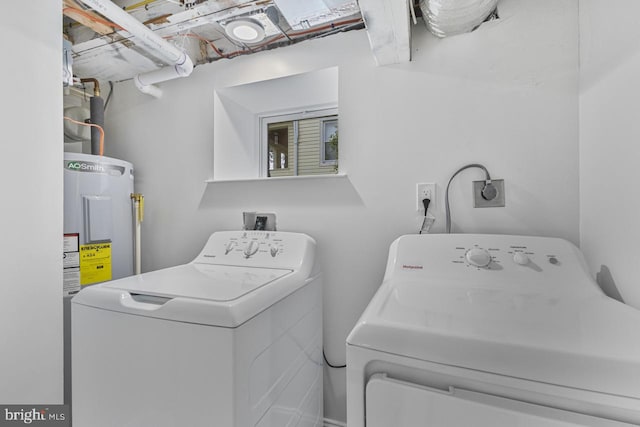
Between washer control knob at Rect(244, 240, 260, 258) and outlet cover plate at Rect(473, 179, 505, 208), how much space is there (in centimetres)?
101

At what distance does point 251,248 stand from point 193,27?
116cm

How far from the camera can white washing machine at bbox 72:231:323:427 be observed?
0.77 meters

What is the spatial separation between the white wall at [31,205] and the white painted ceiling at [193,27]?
0.38 meters

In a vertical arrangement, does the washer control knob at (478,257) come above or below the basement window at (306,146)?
below


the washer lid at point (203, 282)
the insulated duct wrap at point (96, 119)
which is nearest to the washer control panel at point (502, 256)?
the washer lid at point (203, 282)

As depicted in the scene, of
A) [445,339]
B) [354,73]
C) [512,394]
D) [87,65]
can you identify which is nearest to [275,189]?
[354,73]

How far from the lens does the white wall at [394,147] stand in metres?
1.12

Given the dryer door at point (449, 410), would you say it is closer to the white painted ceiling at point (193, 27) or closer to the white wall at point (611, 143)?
the white wall at point (611, 143)

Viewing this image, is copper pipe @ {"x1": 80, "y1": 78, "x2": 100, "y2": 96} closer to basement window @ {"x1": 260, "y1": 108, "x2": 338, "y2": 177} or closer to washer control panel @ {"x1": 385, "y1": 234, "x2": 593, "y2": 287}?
basement window @ {"x1": 260, "y1": 108, "x2": 338, "y2": 177}

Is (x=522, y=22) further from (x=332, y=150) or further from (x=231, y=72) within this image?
(x=332, y=150)

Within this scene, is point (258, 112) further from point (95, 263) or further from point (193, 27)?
point (95, 263)

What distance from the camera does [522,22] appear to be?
1.15 meters

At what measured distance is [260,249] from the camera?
1.37 m

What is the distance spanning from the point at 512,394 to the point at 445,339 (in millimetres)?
133
